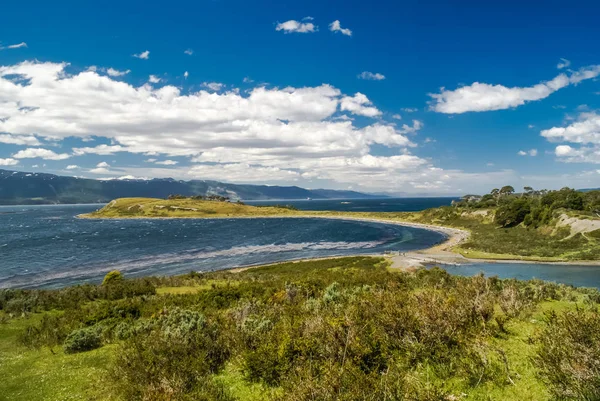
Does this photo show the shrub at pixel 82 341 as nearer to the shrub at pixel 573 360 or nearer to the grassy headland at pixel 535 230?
the shrub at pixel 573 360

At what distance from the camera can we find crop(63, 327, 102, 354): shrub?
614 inches

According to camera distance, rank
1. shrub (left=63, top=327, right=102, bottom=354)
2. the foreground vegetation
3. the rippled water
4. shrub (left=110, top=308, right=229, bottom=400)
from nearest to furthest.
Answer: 1. the foreground vegetation
2. shrub (left=110, top=308, right=229, bottom=400)
3. shrub (left=63, top=327, right=102, bottom=354)
4. the rippled water

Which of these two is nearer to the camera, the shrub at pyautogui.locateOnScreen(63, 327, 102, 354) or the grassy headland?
the shrub at pyautogui.locateOnScreen(63, 327, 102, 354)

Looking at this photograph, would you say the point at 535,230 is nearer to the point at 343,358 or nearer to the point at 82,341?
the point at 343,358

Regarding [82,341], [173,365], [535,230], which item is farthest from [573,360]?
[535,230]

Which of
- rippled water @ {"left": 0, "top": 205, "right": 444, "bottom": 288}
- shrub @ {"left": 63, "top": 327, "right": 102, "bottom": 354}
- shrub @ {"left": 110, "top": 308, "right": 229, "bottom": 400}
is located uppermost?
shrub @ {"left": 110, "top": 308, "right": 229, "bottom": 400}

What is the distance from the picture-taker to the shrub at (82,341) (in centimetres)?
1560

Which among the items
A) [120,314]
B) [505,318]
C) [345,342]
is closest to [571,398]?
[345,342]

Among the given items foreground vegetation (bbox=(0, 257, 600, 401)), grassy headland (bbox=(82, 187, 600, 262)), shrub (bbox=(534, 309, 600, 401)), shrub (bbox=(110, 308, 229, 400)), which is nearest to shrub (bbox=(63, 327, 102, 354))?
foreground vegetation (bbox=(0, 257, 600, 401))

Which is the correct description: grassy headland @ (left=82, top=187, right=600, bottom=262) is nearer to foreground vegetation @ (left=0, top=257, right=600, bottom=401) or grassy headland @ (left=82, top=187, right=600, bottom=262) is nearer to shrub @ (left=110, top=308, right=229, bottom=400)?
foreground vegetation @ (left=0, top=257, right=600, bottom=401)

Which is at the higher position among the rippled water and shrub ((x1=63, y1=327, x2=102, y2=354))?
shrub ((x1=63, y1=327, x2=102, y2=354))

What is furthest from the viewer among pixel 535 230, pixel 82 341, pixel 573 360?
pixel 535 230

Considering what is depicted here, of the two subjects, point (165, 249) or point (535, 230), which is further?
point (535, 230)

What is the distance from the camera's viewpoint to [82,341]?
15.8 m
